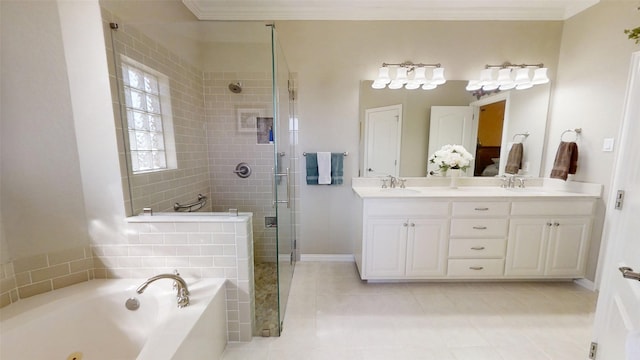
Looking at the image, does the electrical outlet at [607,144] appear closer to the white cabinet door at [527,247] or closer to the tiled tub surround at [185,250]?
the white cabinet door at [527,247]

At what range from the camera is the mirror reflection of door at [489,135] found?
254cm

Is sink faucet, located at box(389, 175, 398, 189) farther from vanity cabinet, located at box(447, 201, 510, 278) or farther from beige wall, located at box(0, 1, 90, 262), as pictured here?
beige wall, located at box(0, 1, 90, 262)

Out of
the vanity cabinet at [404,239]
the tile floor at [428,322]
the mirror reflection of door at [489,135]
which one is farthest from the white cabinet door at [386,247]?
the mirror reflection of door at [489,135]

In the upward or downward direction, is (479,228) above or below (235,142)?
below

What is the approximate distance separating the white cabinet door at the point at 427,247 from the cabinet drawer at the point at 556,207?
2.26ft

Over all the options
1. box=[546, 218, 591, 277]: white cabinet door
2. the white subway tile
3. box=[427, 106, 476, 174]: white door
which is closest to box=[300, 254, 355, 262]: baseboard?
the white subway tile

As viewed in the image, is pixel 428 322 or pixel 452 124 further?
pixel 452 124

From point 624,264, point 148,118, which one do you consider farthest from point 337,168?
point 624,264

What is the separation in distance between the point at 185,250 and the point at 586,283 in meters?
3.46

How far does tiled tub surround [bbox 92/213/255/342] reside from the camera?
4.99 ft

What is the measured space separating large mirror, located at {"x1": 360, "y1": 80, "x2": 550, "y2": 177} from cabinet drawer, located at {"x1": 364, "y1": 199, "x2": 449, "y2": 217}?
58 centimetres

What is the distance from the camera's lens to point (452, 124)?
8.36 ft

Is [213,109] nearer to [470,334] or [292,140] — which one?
[292,140]

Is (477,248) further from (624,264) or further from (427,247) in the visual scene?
(624,264)
